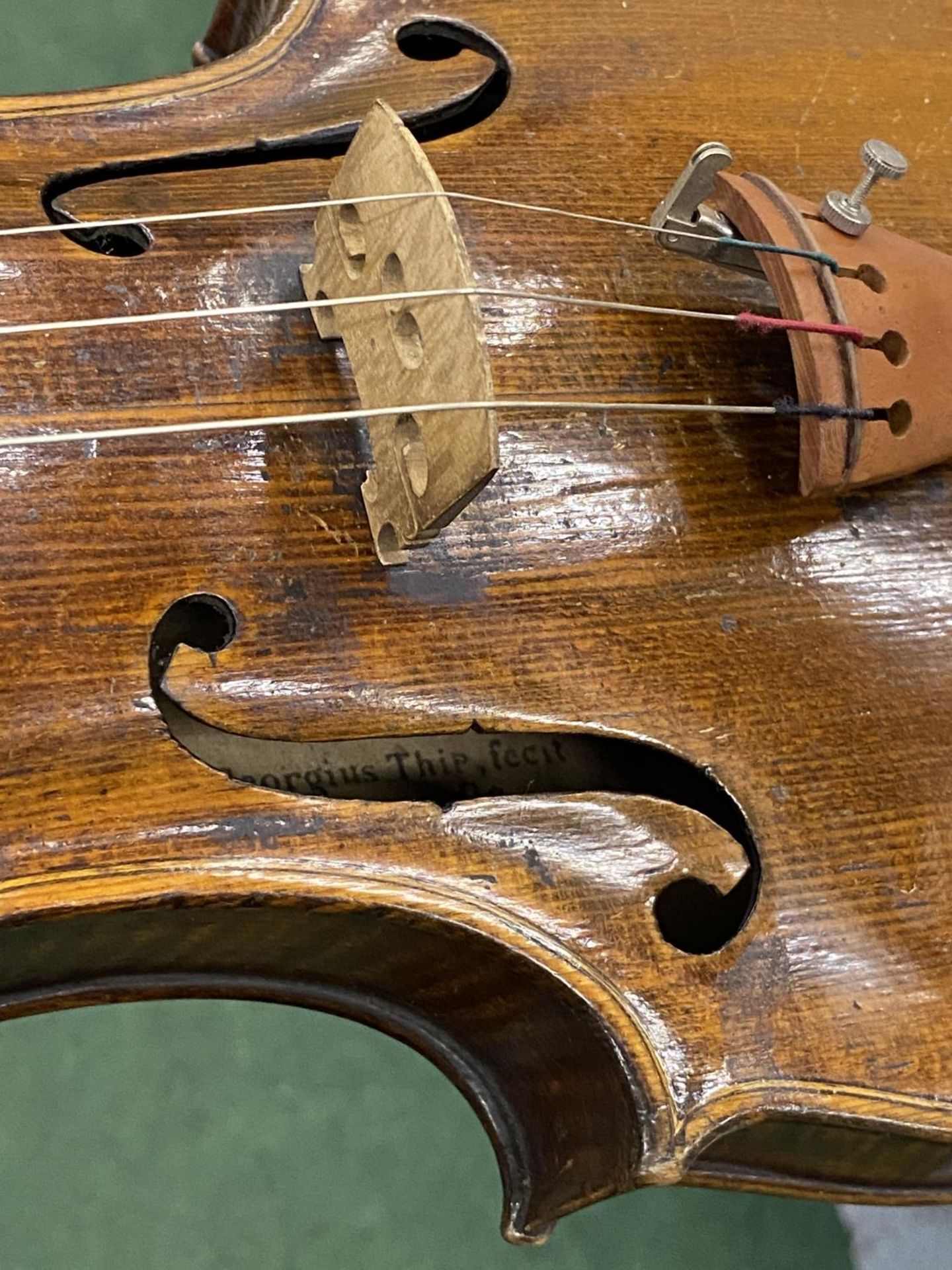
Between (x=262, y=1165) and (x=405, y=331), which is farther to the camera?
(x=262, y=1165)

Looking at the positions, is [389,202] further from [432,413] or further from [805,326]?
[805,326]

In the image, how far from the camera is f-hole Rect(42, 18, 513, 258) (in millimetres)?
929

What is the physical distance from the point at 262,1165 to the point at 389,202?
4.00 ft

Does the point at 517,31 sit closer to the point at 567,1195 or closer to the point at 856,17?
the point at 856,17

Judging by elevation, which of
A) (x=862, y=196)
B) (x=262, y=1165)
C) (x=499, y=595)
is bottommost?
(x=262, y=1165)

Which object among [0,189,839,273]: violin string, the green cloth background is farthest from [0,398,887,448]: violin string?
the green cloth background

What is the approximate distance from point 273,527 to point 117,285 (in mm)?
205

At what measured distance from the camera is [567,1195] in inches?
38.3

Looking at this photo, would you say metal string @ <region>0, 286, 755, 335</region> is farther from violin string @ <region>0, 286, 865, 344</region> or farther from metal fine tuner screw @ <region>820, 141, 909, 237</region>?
metal fine tuner screw @ <region>820, 141, 909, 237</region>

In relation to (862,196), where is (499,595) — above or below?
below

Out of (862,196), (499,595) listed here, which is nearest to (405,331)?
(499,595)

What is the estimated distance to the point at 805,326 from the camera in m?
0.94

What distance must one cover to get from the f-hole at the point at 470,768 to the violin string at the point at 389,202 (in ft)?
0.92

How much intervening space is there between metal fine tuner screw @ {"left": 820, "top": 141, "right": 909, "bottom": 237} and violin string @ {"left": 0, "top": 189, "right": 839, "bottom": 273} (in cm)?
4
